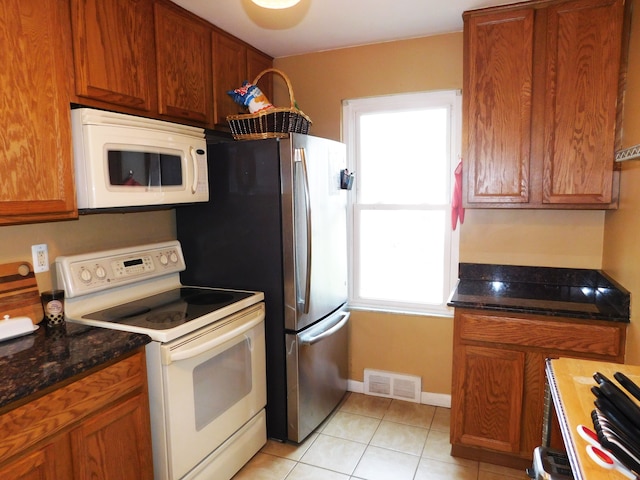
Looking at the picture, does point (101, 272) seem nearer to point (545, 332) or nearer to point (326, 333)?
point (326, 333)

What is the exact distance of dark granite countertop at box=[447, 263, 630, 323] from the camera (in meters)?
2.04

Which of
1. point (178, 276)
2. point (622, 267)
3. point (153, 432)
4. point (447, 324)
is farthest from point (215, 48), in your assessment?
point (622, 267)

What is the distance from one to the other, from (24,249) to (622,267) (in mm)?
2655

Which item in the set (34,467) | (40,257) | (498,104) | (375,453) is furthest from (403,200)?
(34,467)

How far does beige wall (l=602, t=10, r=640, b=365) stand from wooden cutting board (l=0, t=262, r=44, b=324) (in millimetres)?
2498

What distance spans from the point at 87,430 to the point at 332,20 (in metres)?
2.28

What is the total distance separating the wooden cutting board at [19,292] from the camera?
5.77ft

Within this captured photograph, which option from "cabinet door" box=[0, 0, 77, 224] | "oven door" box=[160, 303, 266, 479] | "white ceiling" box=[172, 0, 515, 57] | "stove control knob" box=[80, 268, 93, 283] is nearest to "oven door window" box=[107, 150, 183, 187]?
"cabinet door" box=[0, 0, 77, 224]

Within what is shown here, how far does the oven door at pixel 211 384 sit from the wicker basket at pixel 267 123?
0.92 meters

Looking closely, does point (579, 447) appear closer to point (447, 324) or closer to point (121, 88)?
point (447, 324)

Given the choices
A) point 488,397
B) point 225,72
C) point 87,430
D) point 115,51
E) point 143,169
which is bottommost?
point 488,397

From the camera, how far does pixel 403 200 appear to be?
9.57ft

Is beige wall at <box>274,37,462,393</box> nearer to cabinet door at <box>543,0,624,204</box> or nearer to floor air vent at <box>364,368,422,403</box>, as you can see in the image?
floor air vent at <box>364,368,422,403</box>

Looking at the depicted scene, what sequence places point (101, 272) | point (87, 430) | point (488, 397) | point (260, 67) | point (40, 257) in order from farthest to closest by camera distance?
point (260, 67), point (488, 397), point (101, 272), point (40, 257), point (87, 430)
